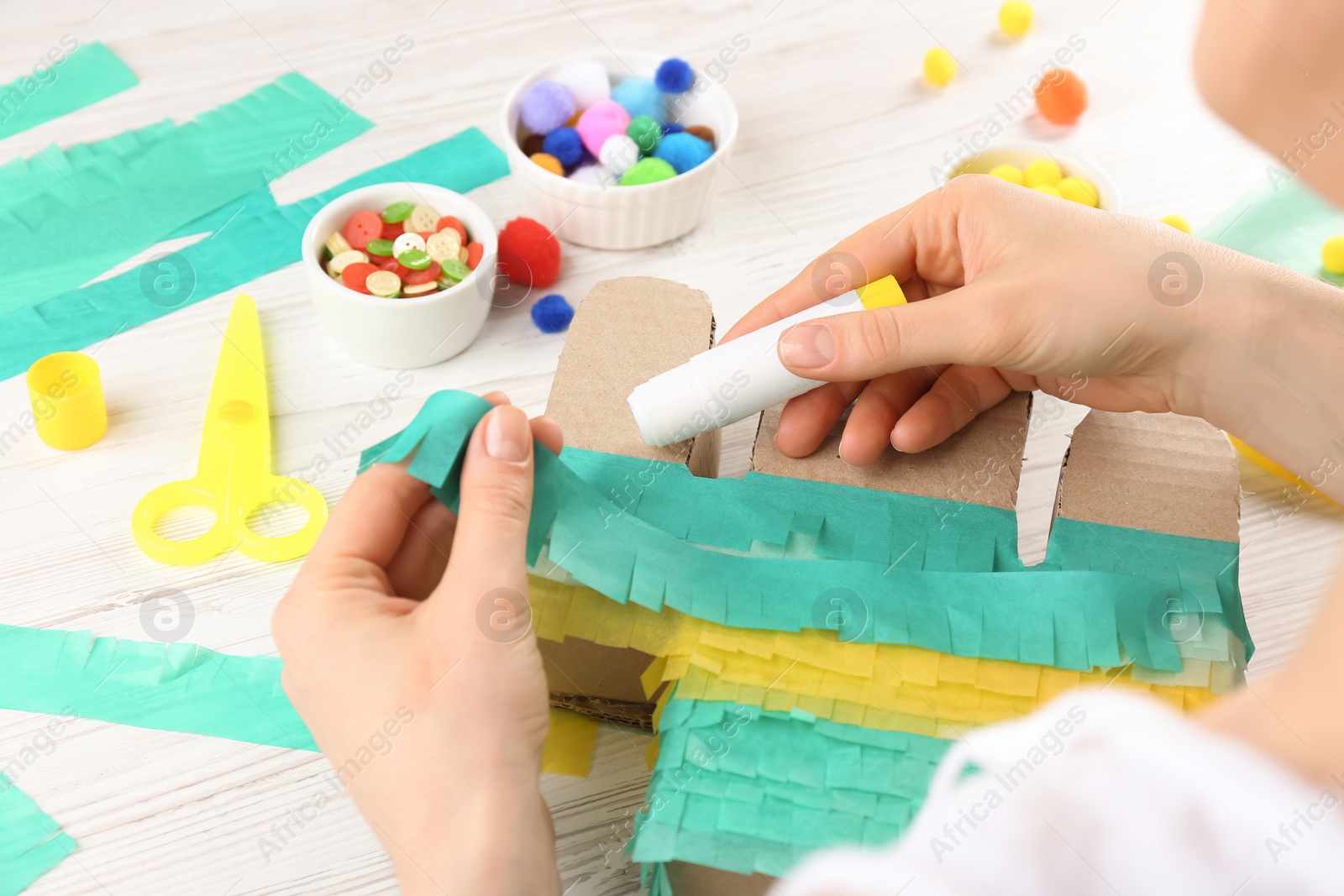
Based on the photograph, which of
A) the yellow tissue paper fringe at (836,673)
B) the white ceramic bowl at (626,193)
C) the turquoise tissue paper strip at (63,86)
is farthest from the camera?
the turquoise tissue paper strip at (63,86)

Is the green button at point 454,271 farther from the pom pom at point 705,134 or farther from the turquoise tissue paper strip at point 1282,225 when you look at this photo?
the turquoise tissue paper strip at point 1282,225

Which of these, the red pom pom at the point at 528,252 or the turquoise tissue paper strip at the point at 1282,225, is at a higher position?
the red pom pom at the point at 528,252

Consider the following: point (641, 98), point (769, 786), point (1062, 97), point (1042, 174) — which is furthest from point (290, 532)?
point (1062, 97)

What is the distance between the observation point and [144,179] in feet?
3.38

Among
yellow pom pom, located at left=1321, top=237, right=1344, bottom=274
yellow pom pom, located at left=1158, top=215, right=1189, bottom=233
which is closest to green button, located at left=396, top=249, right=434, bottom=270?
yellow pom pom, located at left=1158, top=215, right=1189, bottom=233

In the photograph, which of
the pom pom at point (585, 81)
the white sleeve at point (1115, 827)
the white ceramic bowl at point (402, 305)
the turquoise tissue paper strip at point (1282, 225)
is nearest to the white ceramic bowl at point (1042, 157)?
the turquoise tissue paper strip at point (1282, 225)

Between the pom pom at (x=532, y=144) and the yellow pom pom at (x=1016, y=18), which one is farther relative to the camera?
the yellow pom pom at (x=1016, y=18)

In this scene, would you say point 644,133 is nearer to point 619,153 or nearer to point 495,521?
point 619,153

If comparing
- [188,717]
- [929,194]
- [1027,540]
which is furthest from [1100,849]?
[188,717]

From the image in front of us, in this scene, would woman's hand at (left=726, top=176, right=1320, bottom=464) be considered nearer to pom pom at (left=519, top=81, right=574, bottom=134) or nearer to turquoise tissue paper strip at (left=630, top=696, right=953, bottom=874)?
turquoise tissue paper strip at (left=630, top=696, right=953, bottom=874)

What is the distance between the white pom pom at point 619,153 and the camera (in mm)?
975

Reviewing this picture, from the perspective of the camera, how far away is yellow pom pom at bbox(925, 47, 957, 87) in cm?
117

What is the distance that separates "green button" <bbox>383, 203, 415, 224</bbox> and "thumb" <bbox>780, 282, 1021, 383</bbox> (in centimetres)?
42

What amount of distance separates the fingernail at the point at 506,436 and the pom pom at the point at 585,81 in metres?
0.57
